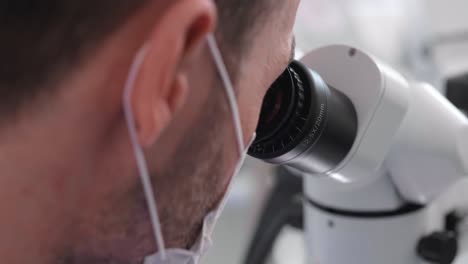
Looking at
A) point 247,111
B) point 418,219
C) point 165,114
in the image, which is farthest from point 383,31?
point 165,114

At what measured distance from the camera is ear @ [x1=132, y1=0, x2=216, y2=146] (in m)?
0.42

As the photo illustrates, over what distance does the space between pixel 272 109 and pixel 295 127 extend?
31mm

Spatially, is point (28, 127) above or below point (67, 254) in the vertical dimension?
above

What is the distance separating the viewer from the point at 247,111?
1.75ft

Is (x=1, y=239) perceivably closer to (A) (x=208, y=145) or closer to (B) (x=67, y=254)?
(B) (x=67, y=254)

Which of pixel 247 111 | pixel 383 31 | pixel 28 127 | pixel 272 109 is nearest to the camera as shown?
pixel 28 127

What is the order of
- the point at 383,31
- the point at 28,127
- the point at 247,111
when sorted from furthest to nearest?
1. the point at 383,31
2. the point at 247,111
3. the point at 28,127

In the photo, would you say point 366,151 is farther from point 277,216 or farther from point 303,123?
point 277,216

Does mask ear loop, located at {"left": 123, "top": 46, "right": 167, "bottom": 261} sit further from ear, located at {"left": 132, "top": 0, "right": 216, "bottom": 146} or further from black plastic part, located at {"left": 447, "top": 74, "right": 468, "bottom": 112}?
black plastic part, located at {"left": 447, "top": 74, "right": 468, "bottom": 112}

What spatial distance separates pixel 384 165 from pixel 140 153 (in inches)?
13.6

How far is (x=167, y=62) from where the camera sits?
0.42m

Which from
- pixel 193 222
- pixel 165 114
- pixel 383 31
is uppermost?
pixel 165 114

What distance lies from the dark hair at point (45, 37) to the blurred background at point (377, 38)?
2.81 feet

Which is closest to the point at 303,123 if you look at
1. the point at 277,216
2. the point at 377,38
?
the point at 277,216
